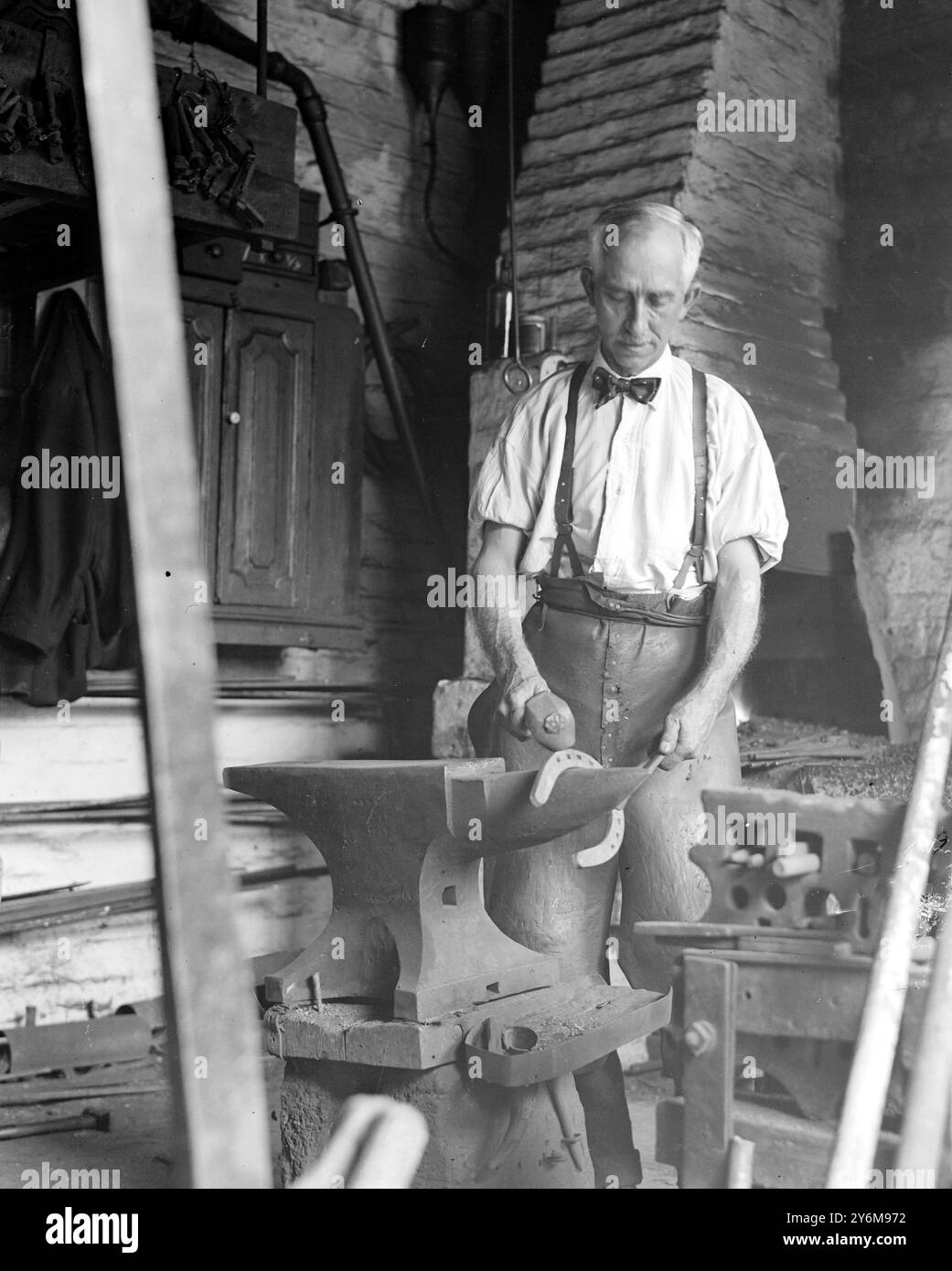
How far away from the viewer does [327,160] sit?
199 inches

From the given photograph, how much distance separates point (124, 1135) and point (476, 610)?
1.78 meters

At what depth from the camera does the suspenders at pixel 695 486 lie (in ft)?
9.20

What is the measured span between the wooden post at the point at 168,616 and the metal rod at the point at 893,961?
34.4 inches

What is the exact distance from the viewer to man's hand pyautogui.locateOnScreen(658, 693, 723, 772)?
2609 mm

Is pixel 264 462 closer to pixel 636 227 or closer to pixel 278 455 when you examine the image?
pixel 278 455

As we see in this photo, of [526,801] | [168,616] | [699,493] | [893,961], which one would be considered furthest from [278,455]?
[168,616]

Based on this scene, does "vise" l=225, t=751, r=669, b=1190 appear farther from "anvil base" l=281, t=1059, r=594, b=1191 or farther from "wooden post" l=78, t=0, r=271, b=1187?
"wooden post" l=78, t=0, r=271, b=1187

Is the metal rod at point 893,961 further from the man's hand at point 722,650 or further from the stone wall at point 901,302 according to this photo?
the stone wall at point 901,302

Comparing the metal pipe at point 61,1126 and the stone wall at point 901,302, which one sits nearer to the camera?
the metal pipe at point 61,1126

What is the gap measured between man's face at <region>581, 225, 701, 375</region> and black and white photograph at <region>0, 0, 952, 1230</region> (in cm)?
1

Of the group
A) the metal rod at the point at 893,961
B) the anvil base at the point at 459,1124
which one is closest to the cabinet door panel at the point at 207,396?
the anvil base at the point at 459,1124

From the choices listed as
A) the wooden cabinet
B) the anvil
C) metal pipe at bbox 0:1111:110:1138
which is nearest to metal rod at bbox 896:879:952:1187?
the anvil

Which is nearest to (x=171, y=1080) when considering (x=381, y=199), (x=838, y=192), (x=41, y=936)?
(x=41, y=936)

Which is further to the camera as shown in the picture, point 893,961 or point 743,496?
point 743,496
